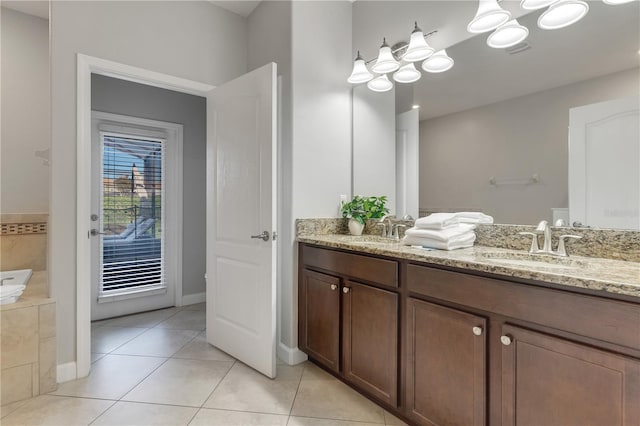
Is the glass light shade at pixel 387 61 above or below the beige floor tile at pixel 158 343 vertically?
above

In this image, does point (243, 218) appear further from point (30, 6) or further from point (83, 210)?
point (30, 6)

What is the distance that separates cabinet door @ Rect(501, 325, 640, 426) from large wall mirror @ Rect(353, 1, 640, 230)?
0.74m

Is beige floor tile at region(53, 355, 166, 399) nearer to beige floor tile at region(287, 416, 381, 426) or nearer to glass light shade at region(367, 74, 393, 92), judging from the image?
beige floor tile at region(287, 416, 381, 426)

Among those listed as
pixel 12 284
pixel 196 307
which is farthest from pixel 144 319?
pixel 12 284

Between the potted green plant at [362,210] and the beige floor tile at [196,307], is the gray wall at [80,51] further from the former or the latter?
the potted green plant at [362,210]

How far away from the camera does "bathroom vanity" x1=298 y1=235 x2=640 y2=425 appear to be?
998 mm

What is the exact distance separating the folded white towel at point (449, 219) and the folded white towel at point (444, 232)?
2cm

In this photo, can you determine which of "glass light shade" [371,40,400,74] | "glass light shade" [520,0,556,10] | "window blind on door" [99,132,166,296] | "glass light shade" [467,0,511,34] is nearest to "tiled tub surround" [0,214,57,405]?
"window blind on door" [99,132,166,296]

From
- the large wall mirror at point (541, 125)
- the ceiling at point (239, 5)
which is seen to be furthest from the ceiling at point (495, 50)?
the ceiling at point (239, 5)

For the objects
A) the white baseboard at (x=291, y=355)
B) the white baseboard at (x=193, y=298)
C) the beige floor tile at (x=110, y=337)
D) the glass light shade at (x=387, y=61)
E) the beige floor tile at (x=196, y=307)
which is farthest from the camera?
the white baseboard at (x=193, y=298)

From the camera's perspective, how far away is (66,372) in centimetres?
208

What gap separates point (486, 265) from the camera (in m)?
1.26

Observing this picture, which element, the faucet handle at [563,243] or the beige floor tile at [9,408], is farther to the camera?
the beige floor tile at [9,408]

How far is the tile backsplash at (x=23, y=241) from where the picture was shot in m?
2.57
